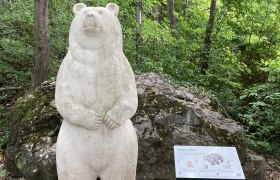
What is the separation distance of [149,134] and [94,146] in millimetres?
2518

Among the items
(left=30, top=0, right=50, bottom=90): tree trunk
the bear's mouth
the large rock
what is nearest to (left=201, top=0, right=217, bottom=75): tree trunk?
the large rock

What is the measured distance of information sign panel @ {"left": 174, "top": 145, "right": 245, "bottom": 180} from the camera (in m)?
3.33

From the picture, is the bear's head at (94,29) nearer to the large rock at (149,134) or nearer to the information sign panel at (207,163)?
the information sign panel at (207,163)

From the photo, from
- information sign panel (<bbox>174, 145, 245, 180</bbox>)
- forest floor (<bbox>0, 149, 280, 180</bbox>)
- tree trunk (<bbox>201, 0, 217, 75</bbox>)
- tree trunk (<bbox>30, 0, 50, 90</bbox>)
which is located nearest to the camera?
information sign panel (<bbox>174, 145, 245, 180</bbox>)

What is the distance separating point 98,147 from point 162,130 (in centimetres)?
265

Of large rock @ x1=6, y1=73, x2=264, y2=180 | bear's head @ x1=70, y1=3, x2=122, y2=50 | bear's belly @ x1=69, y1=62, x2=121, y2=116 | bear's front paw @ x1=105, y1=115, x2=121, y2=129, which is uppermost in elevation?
bear's head @ x1=70, y1=3, x2=122, y2=50

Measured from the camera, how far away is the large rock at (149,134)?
491 centimetres

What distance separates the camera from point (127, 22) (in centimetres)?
989

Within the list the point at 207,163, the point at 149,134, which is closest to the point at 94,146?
the point at 207,163

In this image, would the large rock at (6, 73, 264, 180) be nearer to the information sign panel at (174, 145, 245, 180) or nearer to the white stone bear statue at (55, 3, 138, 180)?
the information sign panel at (174, 145, 245, 180)

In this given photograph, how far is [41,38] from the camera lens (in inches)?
272

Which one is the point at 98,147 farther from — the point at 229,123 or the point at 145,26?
the point at 145,26

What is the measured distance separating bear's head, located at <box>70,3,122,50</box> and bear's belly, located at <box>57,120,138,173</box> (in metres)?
0.69

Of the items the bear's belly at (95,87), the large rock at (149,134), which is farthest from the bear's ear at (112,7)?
the large rock at (149,134)
